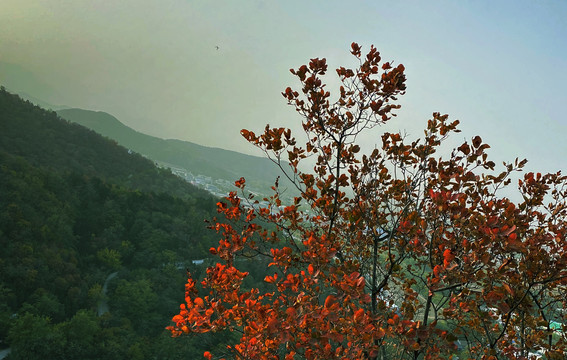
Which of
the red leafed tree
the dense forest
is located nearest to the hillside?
the dense forest

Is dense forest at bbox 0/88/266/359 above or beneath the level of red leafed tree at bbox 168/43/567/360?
beneath

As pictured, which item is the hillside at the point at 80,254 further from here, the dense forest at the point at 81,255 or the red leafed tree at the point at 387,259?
the red leafed tree at the point at 387,259

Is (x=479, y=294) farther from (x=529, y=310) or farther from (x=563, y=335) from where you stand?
(x=563, y=335)

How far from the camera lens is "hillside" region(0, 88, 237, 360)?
2234cm

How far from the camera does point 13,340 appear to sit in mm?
20484

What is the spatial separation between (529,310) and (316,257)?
1944 mm

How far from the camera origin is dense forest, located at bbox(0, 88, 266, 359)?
73.3 ft

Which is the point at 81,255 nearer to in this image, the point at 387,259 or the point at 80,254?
the point at 80,254

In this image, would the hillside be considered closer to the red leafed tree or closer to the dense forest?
the dense forest

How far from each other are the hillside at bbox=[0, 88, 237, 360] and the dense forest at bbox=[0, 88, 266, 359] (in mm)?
96

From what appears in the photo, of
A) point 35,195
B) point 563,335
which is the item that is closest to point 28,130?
point 35,195

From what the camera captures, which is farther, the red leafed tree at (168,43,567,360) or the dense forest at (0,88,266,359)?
the dense forest at (0,88,266,359)

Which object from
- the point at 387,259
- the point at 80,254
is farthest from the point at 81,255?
the point at 387,259

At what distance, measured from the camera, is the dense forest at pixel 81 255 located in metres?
22.3
